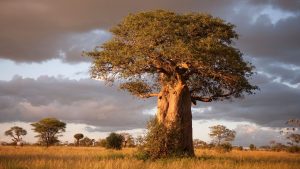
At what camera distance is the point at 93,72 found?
79.5 ft

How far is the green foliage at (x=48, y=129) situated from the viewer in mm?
63581

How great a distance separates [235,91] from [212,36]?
4.07 metres

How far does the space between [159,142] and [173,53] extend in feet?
14.0

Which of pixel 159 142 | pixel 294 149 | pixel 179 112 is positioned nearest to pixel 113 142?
pixel 294 149

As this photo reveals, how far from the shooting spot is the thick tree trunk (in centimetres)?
2268

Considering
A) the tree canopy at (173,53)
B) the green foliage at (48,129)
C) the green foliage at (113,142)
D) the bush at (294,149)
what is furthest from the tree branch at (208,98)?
the green foliage at (48,129)

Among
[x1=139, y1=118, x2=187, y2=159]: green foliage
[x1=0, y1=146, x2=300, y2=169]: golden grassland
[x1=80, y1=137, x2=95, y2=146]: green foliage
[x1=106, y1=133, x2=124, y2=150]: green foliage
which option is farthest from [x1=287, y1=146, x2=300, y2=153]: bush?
[x1=80, y1=137, x2=95, y2=146]: green foliage

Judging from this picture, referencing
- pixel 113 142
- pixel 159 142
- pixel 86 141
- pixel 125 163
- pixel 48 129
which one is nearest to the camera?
pixel 125 163

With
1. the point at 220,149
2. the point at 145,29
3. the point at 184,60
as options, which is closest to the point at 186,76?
the point at 184,60

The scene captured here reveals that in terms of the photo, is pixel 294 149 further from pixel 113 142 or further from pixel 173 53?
pixel 173 53

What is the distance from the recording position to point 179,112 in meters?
23.2

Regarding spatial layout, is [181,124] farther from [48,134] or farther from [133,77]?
[48,134]

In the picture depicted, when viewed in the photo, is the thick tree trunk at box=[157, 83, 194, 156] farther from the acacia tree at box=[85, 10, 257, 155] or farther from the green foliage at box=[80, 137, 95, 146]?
the green foliage at box=[80, 137, 95, 146]

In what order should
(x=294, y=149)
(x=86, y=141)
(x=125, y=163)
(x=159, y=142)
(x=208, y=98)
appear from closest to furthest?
(x=125, y=163)
(x=159, y=142)
(x=208, y=98)
(x=294, y=149)
(x=86, y=141)
